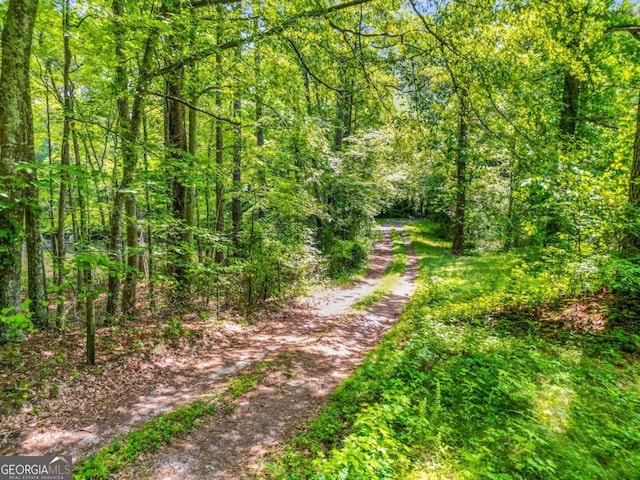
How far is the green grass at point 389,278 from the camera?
10352 millimetres

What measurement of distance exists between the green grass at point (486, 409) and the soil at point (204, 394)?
51 centimetres

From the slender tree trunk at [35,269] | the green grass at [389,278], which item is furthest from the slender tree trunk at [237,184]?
the slender tree trunk at [35,269]

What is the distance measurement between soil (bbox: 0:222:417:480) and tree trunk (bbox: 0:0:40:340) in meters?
1.66

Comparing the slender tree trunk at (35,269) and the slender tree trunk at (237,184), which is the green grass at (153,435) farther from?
the slender tree trunk at (237,184)

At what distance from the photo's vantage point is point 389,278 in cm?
1438

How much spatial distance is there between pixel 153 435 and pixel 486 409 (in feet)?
13.0

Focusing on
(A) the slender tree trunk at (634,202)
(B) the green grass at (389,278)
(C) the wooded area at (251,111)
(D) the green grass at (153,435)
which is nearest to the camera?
(D) the green grass at (153,435)

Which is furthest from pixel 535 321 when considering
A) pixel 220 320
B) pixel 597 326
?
pixel 220 320

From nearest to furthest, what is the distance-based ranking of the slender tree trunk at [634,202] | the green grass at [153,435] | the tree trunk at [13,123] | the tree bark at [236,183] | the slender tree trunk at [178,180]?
the green grass at [153,435] < the tree trunk at [13,123] < the slender tree trunk at [634,202] < the slender tree trunk at [178,180] < the tree bark at [236,183]

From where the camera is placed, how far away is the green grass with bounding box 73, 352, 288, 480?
3.22 metres

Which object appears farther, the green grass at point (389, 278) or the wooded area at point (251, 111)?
the green grass at point (389, 278)

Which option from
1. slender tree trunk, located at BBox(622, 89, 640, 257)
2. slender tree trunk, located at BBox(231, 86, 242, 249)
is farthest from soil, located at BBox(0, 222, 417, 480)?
slender tree trunk, located at BBox(622, 89, 640, 257)

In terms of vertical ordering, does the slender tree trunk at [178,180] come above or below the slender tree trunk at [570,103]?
below

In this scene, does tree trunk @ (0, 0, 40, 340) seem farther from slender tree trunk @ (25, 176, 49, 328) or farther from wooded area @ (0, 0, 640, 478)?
slender tree trunk @ (25, 176, 49, 328)
